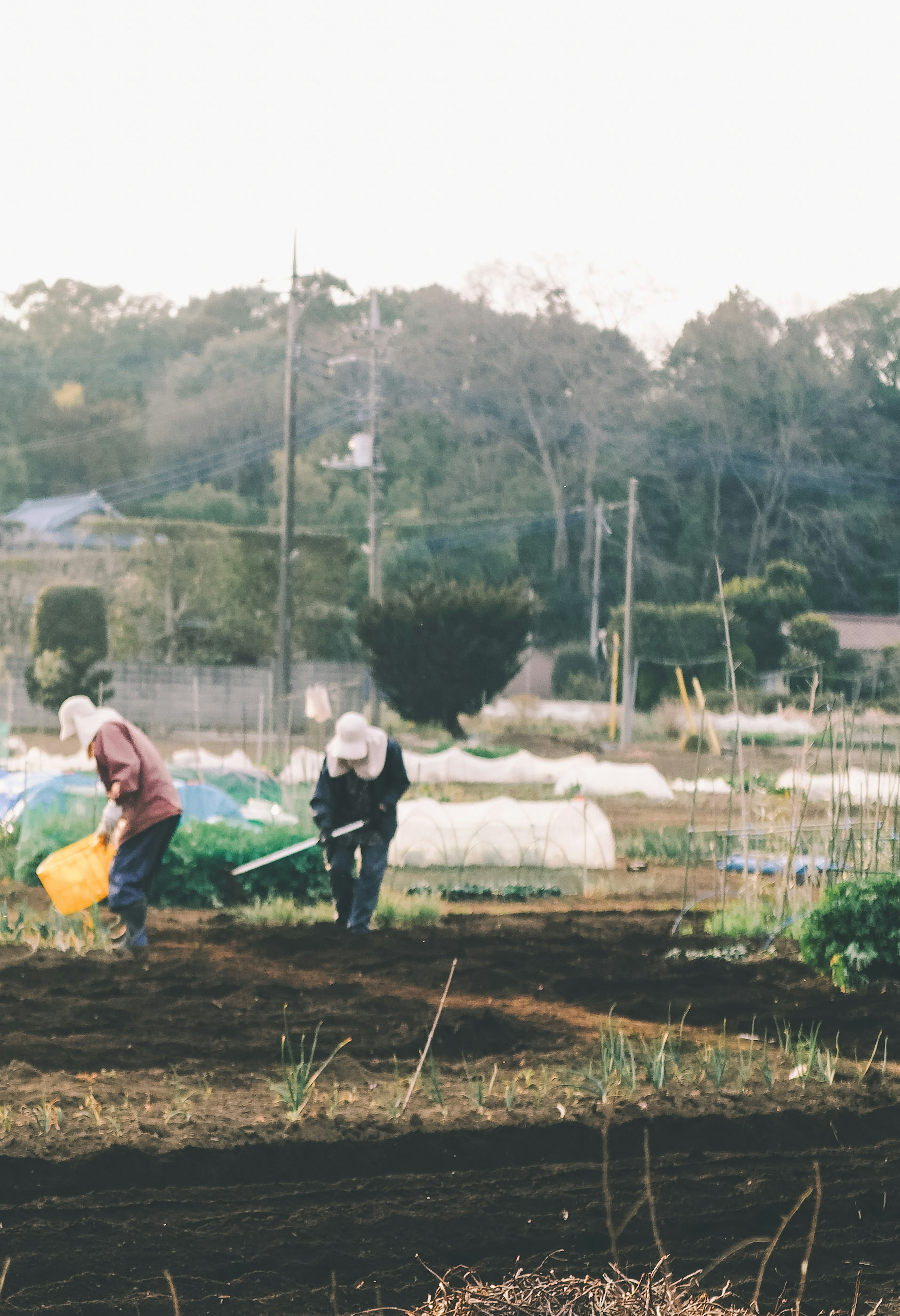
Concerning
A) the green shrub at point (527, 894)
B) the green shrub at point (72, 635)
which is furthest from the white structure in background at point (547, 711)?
the green shrub at point (527, 894)

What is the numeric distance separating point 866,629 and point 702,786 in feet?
66.4

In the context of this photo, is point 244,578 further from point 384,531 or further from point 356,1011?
point 356,1011

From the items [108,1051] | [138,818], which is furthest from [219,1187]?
[138,818]

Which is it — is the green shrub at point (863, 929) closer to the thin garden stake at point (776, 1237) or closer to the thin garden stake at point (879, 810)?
the thin garden stake at point (879, 810)

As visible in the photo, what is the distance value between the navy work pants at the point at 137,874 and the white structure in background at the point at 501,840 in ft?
9.34

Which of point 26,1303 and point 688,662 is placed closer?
point 26,1303

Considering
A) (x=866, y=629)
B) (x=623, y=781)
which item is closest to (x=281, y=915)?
(x=623, y=781)

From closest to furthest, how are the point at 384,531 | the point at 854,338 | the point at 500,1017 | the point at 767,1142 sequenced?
the point at 767,1142
the point at 500,1017
the point at 384,531
the point at 854,338

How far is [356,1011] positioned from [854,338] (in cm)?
3696

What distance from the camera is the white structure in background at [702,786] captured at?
1560cm

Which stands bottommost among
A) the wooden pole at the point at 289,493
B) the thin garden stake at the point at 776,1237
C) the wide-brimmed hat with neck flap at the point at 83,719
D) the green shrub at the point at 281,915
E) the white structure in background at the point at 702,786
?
the white structure in background at the point at 702,786

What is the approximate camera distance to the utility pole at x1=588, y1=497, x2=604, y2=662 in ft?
109

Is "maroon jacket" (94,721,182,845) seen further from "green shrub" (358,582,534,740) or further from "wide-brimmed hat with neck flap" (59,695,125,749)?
"green shrub" (358,582,534,740)

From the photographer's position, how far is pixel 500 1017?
16.7ft
